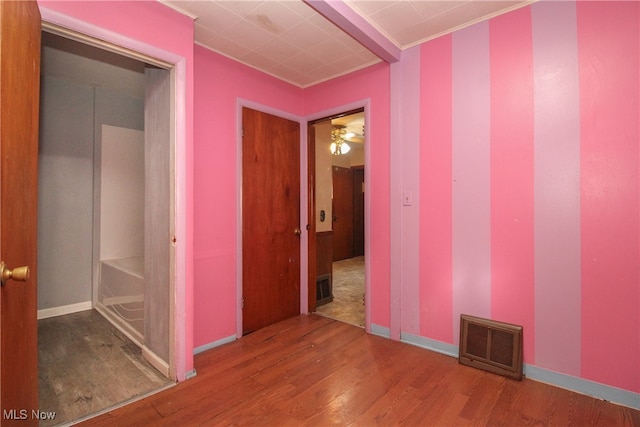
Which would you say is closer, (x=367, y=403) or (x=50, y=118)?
(x=367, y=403)

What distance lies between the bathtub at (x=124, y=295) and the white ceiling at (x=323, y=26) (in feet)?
6.94

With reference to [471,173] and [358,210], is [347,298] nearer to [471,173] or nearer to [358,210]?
[471,173]

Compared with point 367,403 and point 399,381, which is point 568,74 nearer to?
point 399,381

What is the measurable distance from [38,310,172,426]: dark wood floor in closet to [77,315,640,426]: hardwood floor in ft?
0.60

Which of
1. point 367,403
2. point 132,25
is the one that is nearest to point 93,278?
point 132,25

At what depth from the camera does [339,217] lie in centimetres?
698

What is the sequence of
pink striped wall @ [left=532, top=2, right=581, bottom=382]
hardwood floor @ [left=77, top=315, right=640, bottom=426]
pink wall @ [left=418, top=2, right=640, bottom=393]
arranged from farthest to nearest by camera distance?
pink striped wall @ [left=532, top=2, right=581, bottom=382] < pink wall @ [left=418, top=2, right=640, bottom=393] < hardwood floor @ [left=77, top=315, right=640, bottom=426]

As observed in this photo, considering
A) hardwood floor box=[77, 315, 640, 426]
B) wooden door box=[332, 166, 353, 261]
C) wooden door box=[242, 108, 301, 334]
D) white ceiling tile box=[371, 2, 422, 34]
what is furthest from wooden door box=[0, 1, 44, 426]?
wooden door box=[332, 166, 353, 261]

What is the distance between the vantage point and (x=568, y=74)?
1.96 meters

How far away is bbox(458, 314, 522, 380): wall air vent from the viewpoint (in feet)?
6.90

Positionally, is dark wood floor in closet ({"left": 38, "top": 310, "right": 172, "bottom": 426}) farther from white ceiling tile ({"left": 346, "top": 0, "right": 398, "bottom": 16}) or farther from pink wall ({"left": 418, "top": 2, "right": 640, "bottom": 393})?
white ceiling tile ({"left": 346, "top": 0, "right": 398, "bottom": 16})

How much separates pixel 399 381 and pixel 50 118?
14.3ft

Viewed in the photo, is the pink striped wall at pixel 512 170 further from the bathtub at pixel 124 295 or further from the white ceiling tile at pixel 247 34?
the bathtub at pixel 124 295

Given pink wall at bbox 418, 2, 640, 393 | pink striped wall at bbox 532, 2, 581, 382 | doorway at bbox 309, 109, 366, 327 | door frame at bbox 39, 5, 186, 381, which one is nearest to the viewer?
pink wall at bbox 418, 2, 640, 393
